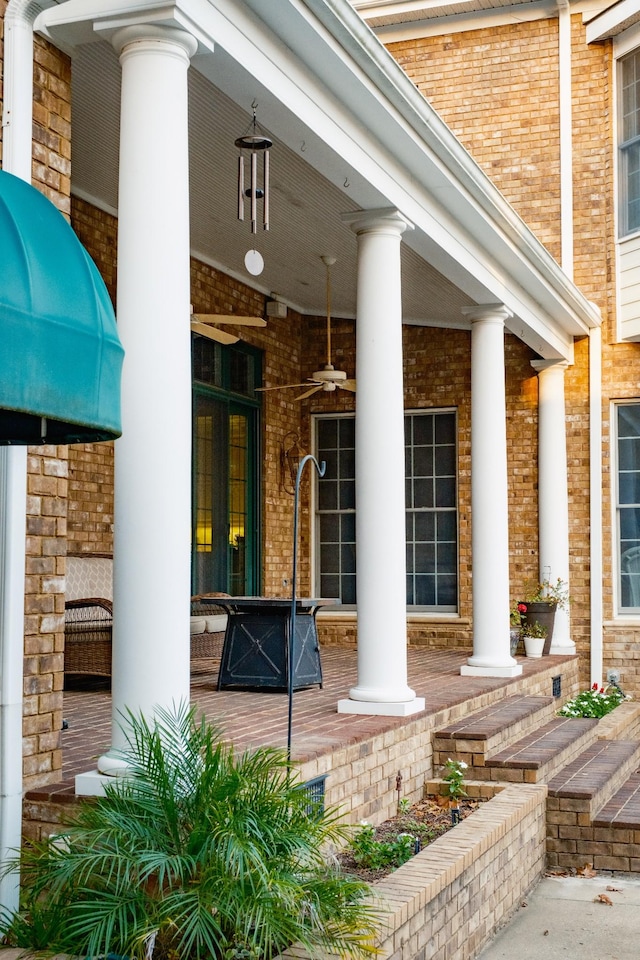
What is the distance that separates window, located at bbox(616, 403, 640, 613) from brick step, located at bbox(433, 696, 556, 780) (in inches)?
155

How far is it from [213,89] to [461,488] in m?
7.07

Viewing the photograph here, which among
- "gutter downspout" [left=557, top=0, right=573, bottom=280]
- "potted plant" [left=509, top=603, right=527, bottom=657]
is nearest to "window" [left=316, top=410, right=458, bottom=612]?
"potted plant" [left=509, top=603, right=527, bottom=657]

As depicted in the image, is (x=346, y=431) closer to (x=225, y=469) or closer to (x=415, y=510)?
(x=415, y=510)

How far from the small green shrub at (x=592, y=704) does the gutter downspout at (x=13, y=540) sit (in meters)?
6.52

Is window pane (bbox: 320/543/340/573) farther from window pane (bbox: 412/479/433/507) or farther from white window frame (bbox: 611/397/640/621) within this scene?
white window frame (bbox: 611/397/640/621)

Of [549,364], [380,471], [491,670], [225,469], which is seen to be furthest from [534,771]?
[549,364]

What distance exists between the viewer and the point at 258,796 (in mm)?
3895

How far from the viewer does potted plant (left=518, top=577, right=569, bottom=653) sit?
11.7m

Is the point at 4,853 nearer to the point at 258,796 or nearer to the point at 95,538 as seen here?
the point at 258,796

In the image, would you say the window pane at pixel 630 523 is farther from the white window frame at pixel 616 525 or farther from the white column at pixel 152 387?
the white column at pixel 152 387

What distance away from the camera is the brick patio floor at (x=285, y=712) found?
224 inches

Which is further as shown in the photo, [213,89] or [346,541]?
[346,541]

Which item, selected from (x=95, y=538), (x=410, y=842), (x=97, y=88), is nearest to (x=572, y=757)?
(x=410, y=842)

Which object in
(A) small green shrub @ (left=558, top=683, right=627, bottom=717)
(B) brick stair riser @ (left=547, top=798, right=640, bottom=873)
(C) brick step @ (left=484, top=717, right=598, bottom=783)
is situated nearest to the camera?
(B) brick stair riser @ (left=547, top=798, right=640, bottom=873)
